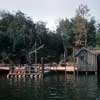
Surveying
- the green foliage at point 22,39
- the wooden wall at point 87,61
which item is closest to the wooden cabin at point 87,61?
the wooden wall at point 87,61

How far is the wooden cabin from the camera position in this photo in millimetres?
62094

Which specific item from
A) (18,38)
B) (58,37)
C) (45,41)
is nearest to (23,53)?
(18,38)

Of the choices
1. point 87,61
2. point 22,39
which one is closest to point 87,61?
point 87,61

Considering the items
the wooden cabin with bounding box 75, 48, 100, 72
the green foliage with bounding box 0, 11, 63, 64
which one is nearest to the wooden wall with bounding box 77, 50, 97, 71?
the wooden cabin with bounding box 75, 48, 100, 72

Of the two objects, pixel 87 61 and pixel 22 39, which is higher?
pixel 22 39

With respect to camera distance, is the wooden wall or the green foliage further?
the green foliage

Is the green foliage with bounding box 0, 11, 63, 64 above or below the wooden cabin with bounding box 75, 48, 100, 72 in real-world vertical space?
above

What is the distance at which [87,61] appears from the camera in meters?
62.3

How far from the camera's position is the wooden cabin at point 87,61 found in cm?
6209

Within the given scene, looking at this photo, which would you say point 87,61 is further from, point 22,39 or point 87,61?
point 22,39

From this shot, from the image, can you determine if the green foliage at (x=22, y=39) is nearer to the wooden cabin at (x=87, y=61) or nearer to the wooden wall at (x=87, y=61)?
the wooden cabin at (x=87, y=61)

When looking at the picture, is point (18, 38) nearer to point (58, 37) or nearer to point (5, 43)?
point (5, 43)

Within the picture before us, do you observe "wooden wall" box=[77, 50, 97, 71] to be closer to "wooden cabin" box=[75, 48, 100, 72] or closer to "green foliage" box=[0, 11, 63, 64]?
"wooden cabin" box=[75, 48, 100, 72]

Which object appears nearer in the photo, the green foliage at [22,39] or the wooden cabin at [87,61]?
the wooden cabin at [87,61]
